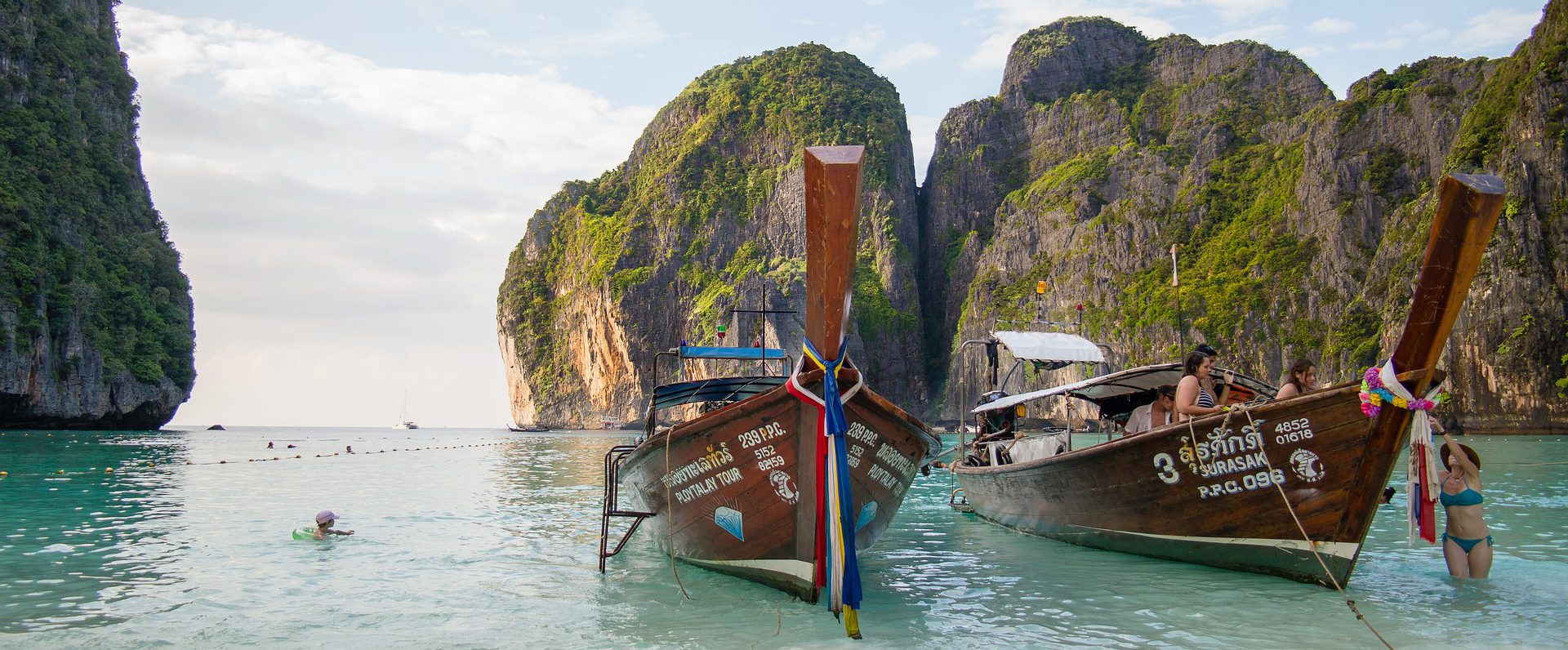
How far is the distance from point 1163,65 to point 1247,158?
22.7 m

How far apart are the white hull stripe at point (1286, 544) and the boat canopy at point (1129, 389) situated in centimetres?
178

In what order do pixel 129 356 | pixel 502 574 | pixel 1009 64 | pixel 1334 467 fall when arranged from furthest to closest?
pixel 1009 64 < pixel 129 356 < pixel 502 574 < pixel 1334 467

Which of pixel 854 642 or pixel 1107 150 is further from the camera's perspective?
pixel 1107 150

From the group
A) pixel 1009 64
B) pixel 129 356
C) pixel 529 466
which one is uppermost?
pixel 1009 64

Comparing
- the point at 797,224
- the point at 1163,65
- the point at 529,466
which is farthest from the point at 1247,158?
the point at 529,466

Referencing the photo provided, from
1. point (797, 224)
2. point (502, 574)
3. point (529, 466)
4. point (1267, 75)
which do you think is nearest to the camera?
point (502, 574)

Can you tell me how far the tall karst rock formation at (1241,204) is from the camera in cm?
4622

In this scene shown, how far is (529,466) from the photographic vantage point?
31.9 meters

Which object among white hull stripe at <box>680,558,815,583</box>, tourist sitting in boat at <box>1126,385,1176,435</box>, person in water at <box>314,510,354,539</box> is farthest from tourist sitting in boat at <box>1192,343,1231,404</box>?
person in water at <box>314,510,354,539</box>

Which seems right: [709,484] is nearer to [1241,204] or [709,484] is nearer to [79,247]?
[79,247]

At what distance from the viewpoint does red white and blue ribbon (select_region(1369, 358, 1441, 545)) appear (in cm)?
704

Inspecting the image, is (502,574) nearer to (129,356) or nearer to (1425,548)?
(1425,548)

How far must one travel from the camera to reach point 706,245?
102 metres

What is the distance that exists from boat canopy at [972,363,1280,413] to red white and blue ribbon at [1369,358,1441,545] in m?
2.51
